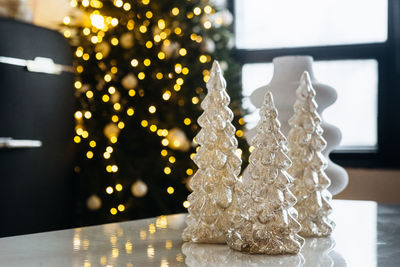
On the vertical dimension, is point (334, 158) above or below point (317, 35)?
below

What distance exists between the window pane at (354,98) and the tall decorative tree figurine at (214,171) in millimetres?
2586

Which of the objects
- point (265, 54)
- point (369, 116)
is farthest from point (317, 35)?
point (369, 116)

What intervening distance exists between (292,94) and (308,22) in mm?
2628

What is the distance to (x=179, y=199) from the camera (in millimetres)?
2998

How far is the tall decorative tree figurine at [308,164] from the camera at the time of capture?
904mm

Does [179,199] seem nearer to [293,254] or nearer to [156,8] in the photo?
[156,8]

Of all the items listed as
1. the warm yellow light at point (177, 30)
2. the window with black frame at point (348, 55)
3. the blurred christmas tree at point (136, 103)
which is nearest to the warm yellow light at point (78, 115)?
the blurred christmas tree at point (136, 103)

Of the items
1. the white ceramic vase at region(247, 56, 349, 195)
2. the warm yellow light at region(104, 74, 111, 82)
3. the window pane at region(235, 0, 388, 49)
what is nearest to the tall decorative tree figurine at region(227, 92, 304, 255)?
the white ceramic vase at region(247, 56, 349, 195)

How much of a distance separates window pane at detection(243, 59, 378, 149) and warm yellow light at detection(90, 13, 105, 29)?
0.87m

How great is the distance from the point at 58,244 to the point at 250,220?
27cm

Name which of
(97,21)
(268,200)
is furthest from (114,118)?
(268,200)

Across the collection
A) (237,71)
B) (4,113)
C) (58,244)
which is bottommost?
(58,244)

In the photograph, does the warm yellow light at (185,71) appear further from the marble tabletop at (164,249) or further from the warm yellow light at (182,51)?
the marble tabletop at (164,249)

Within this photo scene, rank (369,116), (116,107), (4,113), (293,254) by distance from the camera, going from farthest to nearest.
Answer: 1. (369,116)
2. (116,107)
3. (4,113)
4. (293,254)
